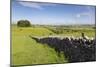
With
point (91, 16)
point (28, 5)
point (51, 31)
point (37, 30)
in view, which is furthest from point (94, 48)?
point (28, 5)

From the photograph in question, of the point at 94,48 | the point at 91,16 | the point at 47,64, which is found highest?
the point at 91,16

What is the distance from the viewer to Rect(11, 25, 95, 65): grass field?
2.67 m

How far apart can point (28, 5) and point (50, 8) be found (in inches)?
11.9

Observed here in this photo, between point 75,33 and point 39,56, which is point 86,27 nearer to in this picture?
point 75,33

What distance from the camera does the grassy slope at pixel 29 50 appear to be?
2.67 m

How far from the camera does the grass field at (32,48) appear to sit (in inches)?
105

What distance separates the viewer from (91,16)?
3.07 meters

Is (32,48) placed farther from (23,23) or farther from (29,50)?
(23,23)

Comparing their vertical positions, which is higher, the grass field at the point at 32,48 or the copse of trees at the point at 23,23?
the copse of trees at the point at 23,23

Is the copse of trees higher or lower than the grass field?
higher

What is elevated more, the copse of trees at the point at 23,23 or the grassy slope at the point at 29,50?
the copse of trees at the point at 23,23

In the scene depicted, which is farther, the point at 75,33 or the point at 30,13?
the point at 75,33

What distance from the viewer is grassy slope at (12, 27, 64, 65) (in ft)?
8.76

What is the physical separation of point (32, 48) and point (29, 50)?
0.15ft
